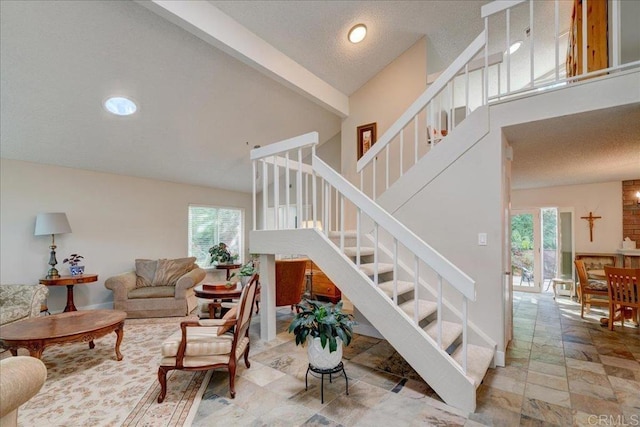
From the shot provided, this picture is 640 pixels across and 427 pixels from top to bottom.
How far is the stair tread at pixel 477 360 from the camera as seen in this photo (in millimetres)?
2418

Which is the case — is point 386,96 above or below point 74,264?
above

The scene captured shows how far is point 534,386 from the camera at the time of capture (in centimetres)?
254

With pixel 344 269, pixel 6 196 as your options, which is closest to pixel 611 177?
pixel 344 269

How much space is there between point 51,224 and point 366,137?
495cm

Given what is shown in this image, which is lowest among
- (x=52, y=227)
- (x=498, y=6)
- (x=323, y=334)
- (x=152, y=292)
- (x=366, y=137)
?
(x=152, y=292)

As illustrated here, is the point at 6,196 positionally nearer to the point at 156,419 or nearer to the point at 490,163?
the point at 156,419

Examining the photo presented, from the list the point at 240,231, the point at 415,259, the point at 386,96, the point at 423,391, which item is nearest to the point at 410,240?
the point at 415,259

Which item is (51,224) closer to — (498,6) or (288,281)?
(288,281)

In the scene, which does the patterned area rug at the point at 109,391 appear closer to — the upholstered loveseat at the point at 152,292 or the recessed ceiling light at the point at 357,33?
the upholstered loveseat at the point at 152,292

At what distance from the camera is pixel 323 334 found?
2.31 m

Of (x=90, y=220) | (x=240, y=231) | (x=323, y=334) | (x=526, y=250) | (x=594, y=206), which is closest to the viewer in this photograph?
(x=323, y=334)

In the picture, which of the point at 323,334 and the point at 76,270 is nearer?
the point at 323,334

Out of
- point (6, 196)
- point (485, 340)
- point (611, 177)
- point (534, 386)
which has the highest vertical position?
point (611, 177)

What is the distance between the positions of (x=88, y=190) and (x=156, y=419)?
4.30m
